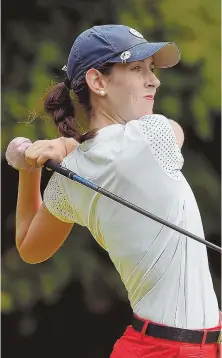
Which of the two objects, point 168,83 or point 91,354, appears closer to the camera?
point 168,83

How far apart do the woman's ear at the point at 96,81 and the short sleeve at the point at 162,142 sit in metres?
0.14

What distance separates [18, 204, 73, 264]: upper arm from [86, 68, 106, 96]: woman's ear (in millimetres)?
337

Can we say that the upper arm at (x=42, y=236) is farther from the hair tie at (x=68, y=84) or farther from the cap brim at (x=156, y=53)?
the cap brim at (x=156, y=53)

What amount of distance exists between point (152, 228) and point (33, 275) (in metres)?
2.10

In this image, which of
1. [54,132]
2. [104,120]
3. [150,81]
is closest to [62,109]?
[104,120]

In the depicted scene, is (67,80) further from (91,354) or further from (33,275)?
(91,354)

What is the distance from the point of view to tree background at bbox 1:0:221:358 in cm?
424

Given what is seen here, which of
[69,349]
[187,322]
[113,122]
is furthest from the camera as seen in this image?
[69,349]

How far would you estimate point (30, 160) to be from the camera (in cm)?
243

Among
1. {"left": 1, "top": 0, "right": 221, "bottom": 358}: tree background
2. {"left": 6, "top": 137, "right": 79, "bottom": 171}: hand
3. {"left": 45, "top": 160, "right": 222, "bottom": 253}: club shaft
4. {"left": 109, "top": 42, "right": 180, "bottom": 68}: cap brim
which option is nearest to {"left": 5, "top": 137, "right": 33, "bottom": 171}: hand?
{"left": 6, "top": 137, "right": 79, "bottom": 171}: hand

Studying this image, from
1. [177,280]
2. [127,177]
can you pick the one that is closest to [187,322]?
[177,280]

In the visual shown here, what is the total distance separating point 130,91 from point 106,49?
0.38ft

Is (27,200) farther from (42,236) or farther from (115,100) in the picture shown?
(115,100)

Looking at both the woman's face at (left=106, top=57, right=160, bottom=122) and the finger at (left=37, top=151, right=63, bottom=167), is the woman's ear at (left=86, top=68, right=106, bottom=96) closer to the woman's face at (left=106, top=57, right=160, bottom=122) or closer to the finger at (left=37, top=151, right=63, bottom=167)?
the woman's face at (left=106, top=57, right=160, bottom=122)
